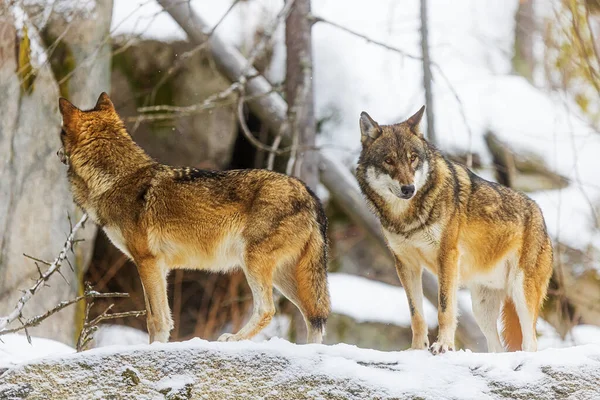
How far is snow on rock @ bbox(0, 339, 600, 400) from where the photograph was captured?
416 centimetres

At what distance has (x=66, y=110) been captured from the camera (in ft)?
20.1

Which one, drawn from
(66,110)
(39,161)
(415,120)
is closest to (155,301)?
(66,110)

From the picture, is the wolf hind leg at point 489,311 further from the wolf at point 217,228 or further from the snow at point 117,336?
the snow at point 117,336

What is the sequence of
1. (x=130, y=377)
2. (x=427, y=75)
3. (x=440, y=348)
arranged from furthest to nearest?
(x=427, y=75), (x=440, y=348), (x=130, y=377)

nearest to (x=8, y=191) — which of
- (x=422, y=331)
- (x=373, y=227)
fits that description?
(x=373, y=227)

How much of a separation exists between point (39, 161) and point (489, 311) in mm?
6924

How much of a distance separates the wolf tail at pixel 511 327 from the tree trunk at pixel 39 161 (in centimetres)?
649

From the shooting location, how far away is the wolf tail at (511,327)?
6.25 m

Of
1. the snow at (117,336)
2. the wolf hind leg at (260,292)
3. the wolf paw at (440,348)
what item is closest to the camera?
the wolf paw at (440,348)

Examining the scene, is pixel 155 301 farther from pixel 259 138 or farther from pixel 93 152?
pixel 259 138

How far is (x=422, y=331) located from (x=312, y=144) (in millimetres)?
5055

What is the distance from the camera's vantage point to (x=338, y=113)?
12.8m

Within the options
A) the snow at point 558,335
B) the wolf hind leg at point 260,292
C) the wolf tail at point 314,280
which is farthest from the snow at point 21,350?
the snow at point 558,335

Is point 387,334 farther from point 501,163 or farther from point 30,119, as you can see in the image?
point 30,119
